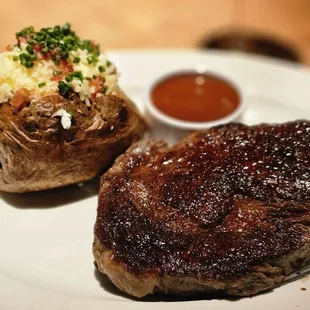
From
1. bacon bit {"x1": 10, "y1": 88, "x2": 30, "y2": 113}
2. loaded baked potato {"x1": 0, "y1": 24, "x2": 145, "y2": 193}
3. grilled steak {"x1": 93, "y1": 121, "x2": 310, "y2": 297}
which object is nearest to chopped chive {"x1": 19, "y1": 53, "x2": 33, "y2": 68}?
loaded baked potato {"x1": 0, "y1": 24, "x2": 145, "y2": 193}

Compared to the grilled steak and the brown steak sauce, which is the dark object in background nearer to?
the brown steak sauce

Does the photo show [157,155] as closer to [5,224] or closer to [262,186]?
[262,186]

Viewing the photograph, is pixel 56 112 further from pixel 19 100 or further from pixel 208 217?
pixel 208 217

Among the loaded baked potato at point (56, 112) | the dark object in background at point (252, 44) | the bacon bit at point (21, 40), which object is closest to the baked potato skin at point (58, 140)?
the loaded baked potato at point (56, 112)

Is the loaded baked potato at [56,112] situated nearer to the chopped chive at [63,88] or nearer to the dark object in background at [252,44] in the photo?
the chopped chive at [63,88]

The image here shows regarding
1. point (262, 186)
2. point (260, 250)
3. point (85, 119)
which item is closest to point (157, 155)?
point (85, 119)

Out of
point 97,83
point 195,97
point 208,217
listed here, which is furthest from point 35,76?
point 195,97

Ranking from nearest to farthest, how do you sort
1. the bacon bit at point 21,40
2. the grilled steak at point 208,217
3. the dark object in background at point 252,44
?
1. the grilled steak at point 208,217
2. the bacon bit at point 21,40
3. the dark object in background at point 252,44

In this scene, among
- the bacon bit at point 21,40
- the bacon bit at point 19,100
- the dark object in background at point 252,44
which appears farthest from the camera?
the dark object in background at point 252,44
